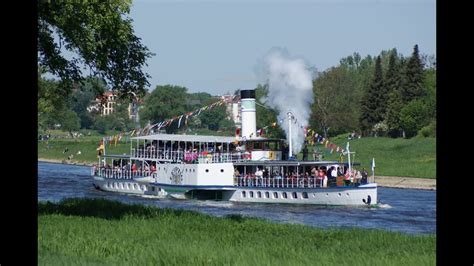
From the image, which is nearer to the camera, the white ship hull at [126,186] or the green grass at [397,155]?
the white ship hull at [126,186]

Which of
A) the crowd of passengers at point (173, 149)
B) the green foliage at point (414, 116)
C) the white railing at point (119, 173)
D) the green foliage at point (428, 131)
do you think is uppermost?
the green foliage at point (414, 116)

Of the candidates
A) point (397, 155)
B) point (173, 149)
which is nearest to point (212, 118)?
point (397, 155)

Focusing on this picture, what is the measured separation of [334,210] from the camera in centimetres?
Result: 4747

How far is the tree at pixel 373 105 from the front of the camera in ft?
307

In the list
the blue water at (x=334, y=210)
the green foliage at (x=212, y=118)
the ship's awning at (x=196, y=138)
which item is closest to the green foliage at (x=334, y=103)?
the blue water at (x=334, y=210)

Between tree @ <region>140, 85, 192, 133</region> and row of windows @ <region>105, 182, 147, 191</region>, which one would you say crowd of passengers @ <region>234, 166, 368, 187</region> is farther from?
tree @ <region>140, 85, 192, 133</region>

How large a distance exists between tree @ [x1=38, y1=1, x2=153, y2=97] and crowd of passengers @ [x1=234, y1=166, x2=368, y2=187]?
74.7ft

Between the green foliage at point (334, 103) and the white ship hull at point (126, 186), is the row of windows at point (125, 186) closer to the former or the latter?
the white ship hull at point (126, 186)

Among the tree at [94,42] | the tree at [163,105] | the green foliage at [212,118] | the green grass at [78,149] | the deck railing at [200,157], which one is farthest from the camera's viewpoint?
the green foliage at [212,118]

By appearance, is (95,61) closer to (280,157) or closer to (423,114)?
(280,157)

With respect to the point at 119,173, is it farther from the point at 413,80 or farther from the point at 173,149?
the point at 413,80

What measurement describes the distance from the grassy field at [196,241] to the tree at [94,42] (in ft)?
13.5

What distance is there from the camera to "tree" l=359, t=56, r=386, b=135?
307ft

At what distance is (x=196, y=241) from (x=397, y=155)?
5802 centimetres
